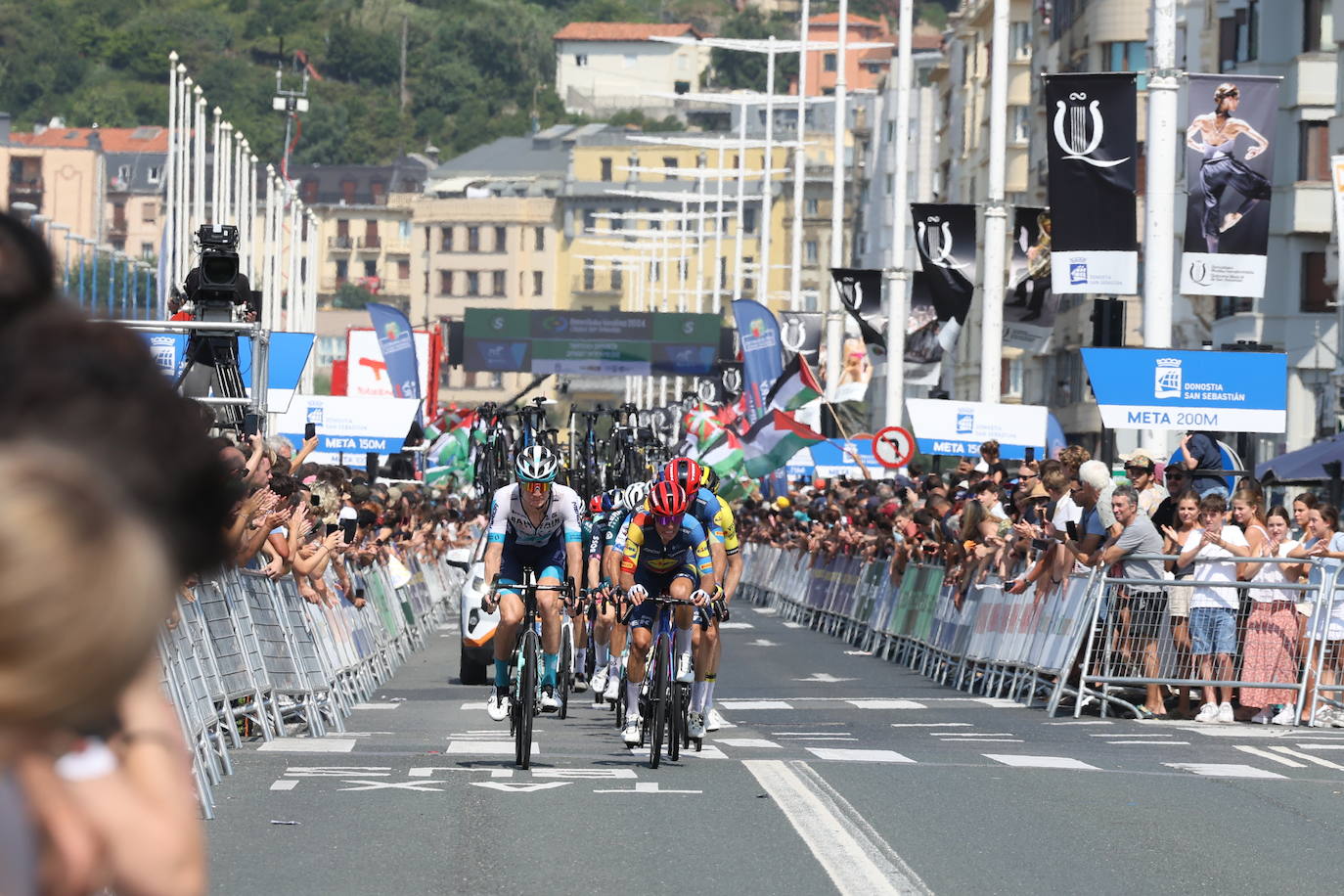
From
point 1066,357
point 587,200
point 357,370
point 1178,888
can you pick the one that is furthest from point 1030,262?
point 587,200

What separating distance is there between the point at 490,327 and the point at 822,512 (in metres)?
47.2

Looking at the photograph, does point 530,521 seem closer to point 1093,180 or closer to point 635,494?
point 635,494

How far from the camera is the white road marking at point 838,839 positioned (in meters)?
9.55

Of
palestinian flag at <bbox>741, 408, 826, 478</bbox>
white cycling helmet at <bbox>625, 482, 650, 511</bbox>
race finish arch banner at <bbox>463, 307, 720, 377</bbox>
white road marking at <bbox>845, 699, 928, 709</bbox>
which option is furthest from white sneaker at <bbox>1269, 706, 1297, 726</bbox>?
race finish arch banner at <bbox>463, 307, 720, 377</bbox>

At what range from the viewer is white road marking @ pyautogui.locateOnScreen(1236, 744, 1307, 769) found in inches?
599

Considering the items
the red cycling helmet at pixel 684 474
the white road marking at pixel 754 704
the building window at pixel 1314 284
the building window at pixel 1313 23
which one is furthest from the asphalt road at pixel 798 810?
the building window at pixel 1314 284

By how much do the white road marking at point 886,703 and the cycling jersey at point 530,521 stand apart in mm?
5633

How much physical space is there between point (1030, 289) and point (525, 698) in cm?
2213

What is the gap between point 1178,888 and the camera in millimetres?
9602

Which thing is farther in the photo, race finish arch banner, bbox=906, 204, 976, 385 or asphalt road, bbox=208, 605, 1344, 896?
race finish arch banner, bbox=906, 204, 976, 385

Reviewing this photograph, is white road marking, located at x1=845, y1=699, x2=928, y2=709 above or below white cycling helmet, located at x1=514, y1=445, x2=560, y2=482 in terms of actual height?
below

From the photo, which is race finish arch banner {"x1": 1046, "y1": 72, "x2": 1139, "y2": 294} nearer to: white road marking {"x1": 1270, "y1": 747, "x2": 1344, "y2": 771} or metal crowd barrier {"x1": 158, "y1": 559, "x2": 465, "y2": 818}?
metal crowd barrier {"x1": 158, "y1": 559, "x2": 465, "y2": 818}

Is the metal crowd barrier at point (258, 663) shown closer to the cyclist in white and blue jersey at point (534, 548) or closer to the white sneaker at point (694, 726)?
the cyclist in white and blue jersey at point (534, 548)

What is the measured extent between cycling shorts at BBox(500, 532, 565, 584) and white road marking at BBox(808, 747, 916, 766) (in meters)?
1.76
